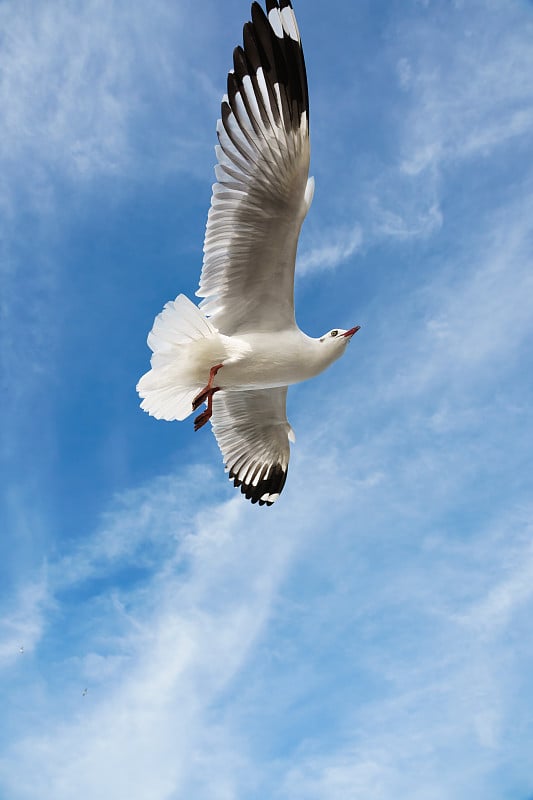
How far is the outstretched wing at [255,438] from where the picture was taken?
679cm

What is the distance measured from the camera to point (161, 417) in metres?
5.67

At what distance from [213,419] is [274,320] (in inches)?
68.1

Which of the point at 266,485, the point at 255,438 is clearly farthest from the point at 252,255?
the point at 266,485

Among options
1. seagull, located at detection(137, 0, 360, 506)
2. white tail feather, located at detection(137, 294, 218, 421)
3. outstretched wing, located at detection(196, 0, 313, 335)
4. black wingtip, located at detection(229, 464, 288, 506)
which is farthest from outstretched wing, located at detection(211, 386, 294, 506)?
outstretched wing, located at detection(196, 0, 313, 335)

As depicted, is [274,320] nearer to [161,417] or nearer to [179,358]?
[179,358]

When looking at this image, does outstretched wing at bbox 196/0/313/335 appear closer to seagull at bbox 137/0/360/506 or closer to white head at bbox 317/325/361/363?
seagull at bbox 137/0/360/506

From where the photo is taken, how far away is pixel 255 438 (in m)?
6.97

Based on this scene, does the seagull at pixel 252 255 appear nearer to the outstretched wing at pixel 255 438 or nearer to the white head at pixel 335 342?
the white head at pixel 335 342

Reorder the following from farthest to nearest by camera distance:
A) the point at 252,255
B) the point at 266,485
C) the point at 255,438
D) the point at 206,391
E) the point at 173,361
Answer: the point at 266,485
the point at 255,438
the point at 206,391
the point at 173,361
the point at 252,255

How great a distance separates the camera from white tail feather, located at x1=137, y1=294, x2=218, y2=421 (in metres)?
4.98

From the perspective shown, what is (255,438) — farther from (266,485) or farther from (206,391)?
Result: (206,391)

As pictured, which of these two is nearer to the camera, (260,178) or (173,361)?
(260,178)

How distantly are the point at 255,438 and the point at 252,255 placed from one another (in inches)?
89.7

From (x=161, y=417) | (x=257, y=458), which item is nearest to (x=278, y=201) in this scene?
(x=161, y=417)
